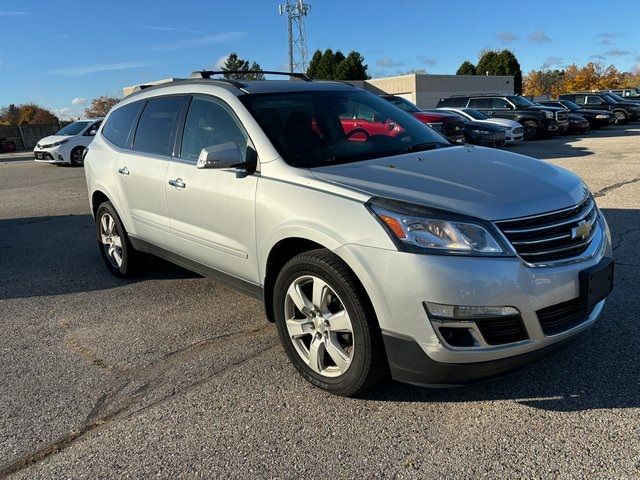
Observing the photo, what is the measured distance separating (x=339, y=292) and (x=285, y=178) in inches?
32.9

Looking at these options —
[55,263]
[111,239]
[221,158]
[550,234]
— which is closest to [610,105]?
[111,239]

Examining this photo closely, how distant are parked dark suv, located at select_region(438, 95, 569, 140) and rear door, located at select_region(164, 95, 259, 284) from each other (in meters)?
19.4

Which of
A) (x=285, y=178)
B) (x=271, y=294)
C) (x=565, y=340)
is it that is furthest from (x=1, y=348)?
(x=565, y=340)

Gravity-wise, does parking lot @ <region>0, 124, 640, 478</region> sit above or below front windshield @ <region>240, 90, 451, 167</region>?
below

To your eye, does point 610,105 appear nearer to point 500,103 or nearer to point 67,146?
point 500,103

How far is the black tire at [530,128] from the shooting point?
2097 centimetres

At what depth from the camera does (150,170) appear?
454cm

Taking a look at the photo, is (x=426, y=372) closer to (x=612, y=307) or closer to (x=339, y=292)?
(x=339, y=292)

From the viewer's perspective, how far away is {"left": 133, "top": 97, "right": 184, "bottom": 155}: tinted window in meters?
4.45

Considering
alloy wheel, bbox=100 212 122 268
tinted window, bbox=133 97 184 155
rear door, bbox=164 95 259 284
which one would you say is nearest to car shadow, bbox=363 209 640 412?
rear door, bbox=164 95 259 284

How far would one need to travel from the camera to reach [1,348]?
3.98 m

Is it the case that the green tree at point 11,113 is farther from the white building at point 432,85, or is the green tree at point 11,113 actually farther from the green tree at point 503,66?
the green tree at point 503,66

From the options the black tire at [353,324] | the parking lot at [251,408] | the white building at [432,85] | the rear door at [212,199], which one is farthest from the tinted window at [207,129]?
the white building at [432,85]

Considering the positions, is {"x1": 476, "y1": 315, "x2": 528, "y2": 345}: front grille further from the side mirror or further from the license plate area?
the side mirror
